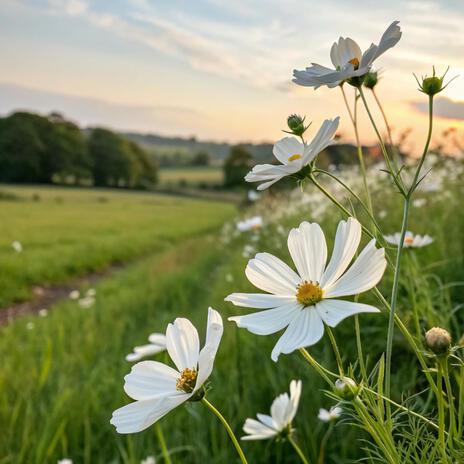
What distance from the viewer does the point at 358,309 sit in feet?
1.31

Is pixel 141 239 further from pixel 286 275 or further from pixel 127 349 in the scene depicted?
pixel 286 275

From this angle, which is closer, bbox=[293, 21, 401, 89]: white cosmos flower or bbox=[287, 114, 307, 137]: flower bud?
bbox=[293, 21, 401, 89]: white cosmos flower

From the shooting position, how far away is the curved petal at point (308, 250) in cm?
54

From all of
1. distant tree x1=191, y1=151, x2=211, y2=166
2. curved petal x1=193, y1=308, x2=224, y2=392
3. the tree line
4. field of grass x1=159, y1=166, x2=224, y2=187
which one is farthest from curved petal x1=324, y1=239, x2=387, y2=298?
distant tree x1=191, y1=151, x2=211, y2=166

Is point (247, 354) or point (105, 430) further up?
point (247, 354)

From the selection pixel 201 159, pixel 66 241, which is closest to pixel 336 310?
pixel 66 241

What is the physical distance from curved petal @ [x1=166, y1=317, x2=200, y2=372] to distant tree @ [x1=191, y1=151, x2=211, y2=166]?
61002mm

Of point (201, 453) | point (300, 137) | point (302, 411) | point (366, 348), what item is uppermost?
point (300, 137)

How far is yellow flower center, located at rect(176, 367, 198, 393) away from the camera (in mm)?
534

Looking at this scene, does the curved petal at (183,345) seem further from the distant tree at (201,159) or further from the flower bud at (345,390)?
the distant tree at (201,159)

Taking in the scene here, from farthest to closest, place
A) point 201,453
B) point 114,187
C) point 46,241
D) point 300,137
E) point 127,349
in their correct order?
1. point 114,187
2. point 46,241
3. point 127,349
4. point 201,453
5. point 300,137

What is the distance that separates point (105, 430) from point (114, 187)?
1757 inches

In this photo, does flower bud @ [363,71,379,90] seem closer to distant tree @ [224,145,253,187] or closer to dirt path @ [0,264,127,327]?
distant tree @ [224,145,253,187]

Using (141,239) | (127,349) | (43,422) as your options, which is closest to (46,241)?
(141,239)
